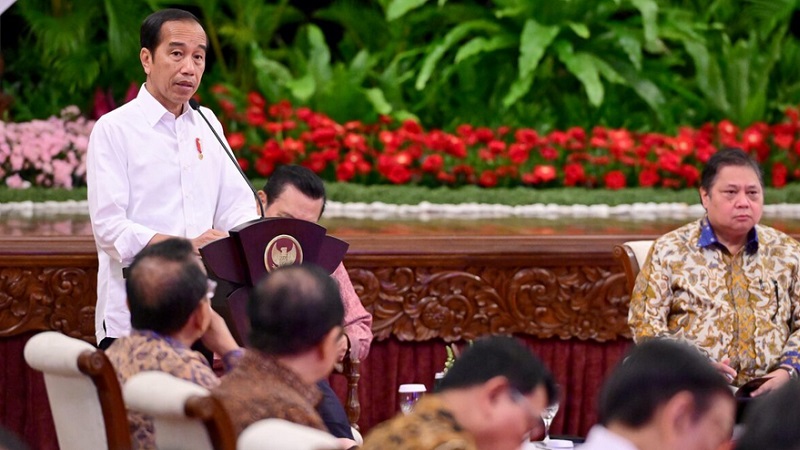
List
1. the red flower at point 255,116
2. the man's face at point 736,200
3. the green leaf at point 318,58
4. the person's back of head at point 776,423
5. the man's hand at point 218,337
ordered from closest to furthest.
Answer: the person's back of head at point 776,423 → the man's hand at point 218,337 → the man's face at point 736,200 → the red flower at point 255,116 → the green leaf at point 318,58

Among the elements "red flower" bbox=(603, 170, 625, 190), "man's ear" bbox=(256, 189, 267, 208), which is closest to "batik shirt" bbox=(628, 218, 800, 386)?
"man's ear" bbox=(256, 189, 267, 208)

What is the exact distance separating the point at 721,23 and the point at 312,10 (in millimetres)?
2434

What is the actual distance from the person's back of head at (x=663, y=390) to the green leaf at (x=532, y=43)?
15.5 ft

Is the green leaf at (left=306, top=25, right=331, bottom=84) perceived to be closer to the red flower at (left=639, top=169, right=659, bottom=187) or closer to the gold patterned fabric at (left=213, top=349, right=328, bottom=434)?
the red flower at (left=639, top=169, right=659, bottom=187)

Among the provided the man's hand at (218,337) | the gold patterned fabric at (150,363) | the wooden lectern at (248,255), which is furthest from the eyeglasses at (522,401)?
the wooden lectern at (248,255)

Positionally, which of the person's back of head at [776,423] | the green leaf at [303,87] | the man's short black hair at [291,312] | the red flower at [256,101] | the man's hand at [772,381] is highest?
the green leaf at [303,87]

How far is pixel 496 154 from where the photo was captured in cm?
587

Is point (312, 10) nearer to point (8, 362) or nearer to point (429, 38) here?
point (429, 38)

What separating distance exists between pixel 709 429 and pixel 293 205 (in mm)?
1856

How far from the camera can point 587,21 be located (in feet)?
22.6

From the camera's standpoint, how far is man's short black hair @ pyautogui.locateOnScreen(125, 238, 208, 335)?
7.82 ft

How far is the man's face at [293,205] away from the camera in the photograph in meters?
3.49

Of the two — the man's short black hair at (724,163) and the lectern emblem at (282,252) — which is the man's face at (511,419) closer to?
the lectern emblem at (282,252)

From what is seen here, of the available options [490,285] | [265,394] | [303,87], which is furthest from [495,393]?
[303,87]
